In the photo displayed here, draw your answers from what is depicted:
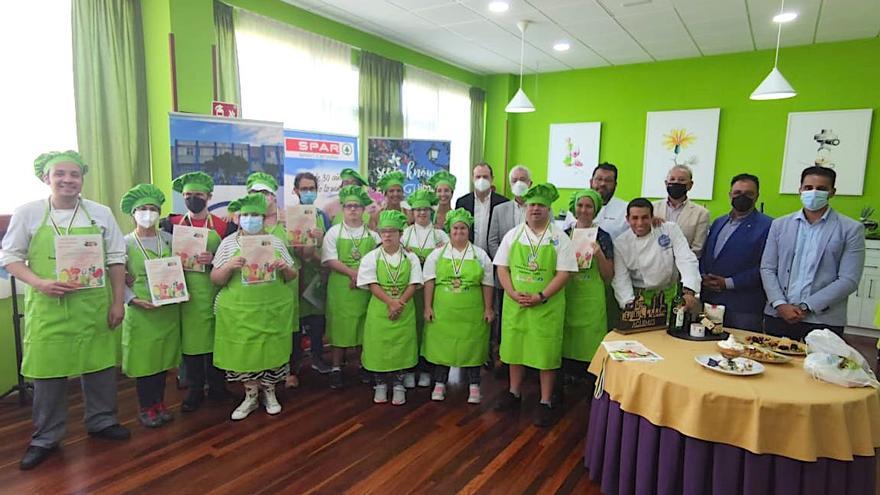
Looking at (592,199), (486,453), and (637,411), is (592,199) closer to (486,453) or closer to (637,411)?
(637,411)

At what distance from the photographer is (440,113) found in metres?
7.41

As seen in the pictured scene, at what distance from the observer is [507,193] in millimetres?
8266

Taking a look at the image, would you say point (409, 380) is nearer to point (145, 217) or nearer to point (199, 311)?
point (199, 311)

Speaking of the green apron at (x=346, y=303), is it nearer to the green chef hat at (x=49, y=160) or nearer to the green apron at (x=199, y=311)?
the green apron at (x=199, y=311)

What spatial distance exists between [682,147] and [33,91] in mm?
7006

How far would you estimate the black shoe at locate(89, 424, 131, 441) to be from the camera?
2.95 m

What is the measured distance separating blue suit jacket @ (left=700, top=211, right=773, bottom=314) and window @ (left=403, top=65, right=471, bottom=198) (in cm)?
445

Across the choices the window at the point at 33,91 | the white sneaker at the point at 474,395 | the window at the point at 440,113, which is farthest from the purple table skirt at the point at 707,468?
the window at the point at 440,113

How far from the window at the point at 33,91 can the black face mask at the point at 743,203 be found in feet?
15.6

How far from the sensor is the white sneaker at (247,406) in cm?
327

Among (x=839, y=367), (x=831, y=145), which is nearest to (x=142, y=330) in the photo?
(x=839, y=367)

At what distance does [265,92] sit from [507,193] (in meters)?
4.44

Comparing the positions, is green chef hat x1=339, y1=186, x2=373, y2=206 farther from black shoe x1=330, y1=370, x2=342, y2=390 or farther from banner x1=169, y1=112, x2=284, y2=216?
black shoe x1=330, y1=370, x2=342, y2=390

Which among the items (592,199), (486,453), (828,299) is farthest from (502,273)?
(828,299)
